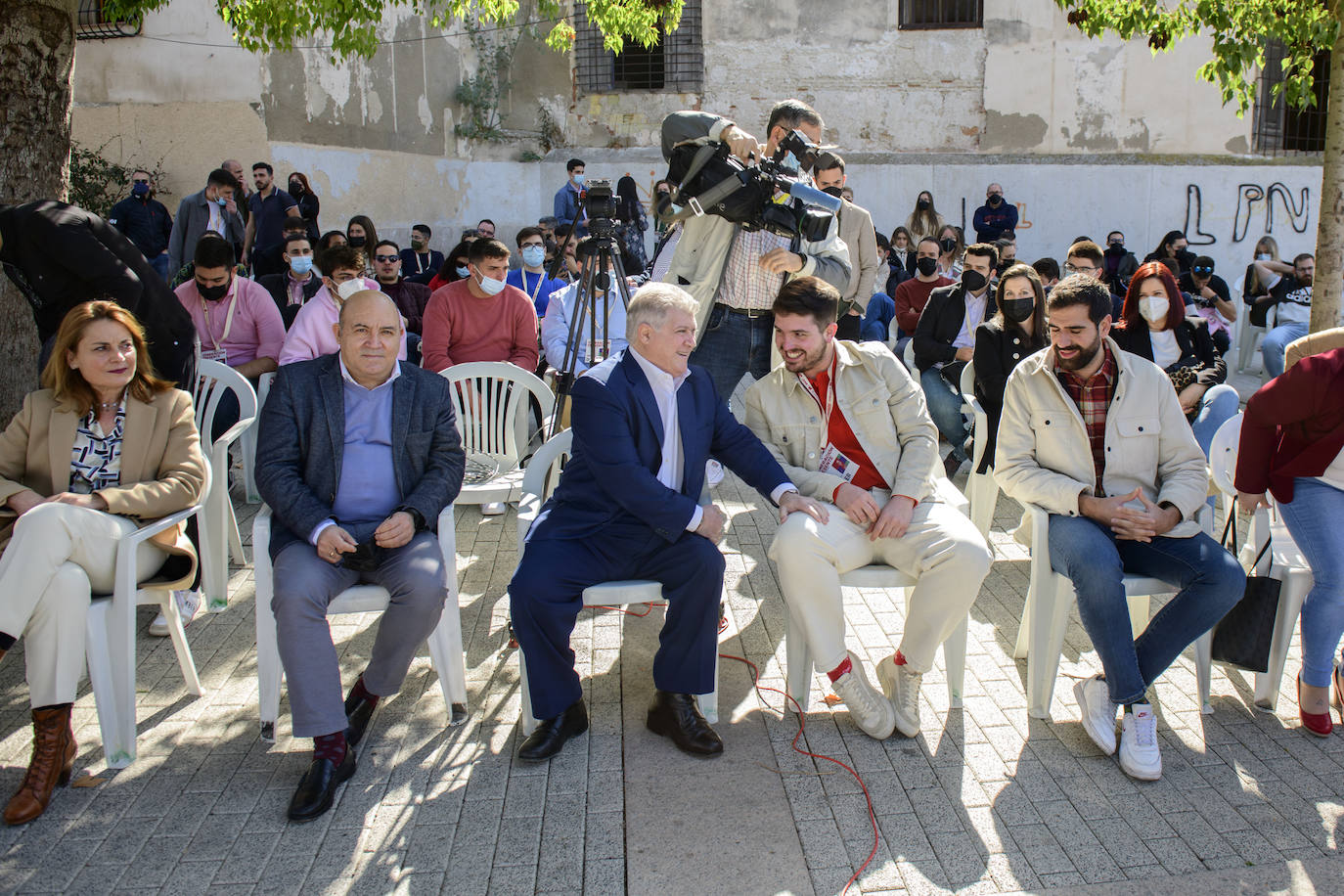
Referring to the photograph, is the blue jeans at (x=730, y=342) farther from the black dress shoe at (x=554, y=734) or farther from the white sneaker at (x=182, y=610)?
the white sneaker at (x=182, y=610)

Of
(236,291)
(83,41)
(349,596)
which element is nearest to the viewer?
(349,596)

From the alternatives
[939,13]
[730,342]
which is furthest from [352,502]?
[939,13]

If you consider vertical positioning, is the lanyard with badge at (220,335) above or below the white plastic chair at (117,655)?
above

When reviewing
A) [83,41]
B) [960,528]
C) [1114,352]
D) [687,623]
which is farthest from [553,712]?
[83,41]

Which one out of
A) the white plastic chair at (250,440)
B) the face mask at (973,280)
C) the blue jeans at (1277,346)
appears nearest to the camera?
the white plastic chair at (250,440)

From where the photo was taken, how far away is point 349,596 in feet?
10.4

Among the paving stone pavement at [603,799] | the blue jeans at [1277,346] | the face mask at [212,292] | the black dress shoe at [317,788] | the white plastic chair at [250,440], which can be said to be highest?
the face mask at [212,292]

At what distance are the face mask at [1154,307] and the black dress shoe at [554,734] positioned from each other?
3189 millimetres

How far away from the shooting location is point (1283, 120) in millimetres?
15812

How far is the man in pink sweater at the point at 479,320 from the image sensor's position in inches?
220

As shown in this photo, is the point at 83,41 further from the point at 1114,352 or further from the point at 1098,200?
the point at 1098,200

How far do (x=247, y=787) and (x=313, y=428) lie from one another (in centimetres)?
111

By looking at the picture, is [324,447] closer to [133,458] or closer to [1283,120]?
[133,458]

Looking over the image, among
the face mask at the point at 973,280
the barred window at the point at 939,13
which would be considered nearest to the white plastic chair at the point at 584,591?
the face mask at the point at 973,280
